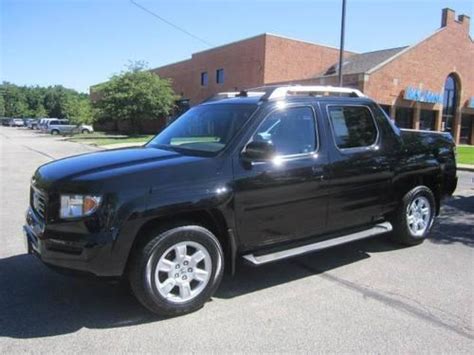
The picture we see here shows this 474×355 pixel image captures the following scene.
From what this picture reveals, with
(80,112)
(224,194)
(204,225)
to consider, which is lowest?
(204,225)

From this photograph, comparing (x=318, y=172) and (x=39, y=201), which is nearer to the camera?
(x=39, y=201)

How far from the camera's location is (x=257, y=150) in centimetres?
428

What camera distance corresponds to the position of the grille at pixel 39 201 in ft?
13.1

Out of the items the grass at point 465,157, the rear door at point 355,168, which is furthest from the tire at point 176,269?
the grass at point 465,157

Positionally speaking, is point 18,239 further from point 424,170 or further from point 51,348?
point 424,170

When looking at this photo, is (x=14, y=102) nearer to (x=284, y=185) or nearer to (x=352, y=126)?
(x=352, y=126)

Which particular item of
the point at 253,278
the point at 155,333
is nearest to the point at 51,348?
the point at 155,333

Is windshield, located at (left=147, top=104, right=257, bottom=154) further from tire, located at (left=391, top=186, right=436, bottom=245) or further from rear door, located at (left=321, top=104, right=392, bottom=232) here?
tire, located at (left=391, top=186, right=436, bottom=245)

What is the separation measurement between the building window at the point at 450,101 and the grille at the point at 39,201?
133 feet

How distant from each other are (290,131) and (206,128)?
0.90m

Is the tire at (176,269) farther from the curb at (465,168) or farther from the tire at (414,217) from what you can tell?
the curb at (465,168)

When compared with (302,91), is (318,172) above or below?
below

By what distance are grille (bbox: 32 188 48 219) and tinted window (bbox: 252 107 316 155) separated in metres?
1.99

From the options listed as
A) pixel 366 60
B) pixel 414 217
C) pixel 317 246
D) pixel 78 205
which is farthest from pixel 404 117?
pixel 78 205
